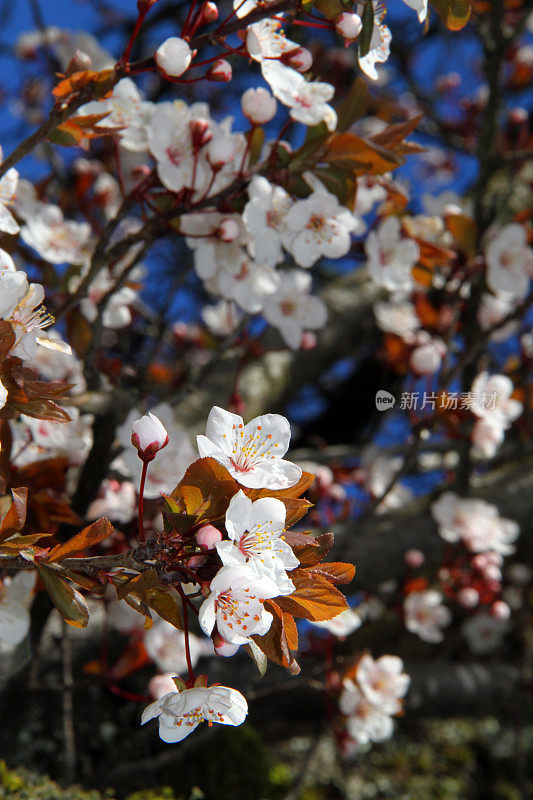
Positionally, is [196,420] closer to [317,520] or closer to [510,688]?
[317,520]

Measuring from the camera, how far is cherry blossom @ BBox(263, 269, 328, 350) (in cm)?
136

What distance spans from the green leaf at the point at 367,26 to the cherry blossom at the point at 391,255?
1.46 feet

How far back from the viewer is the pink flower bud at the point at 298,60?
3.10 feet

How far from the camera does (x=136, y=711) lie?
5.39ft

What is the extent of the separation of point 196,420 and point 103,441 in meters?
0.91

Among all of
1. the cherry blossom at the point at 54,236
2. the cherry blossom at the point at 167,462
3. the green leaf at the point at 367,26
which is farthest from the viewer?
the cherry blossom at the point at 54,236

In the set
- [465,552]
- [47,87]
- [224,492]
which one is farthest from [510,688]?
[47,87]

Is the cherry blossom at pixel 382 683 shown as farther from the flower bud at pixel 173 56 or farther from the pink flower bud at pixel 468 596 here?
the flower bud at pixel 173 56

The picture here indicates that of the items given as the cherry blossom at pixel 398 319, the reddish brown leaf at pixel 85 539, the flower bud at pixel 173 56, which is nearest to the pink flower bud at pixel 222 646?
the reddish brown leaf at pixel 85 539

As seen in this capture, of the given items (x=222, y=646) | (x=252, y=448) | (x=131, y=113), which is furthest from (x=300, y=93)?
(x=222, y=646)

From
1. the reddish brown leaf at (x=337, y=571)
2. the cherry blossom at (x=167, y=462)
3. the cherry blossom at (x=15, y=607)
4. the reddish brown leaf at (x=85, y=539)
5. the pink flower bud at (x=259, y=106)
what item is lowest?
the cherry blossom at (x=15, y=607)

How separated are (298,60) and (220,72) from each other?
115 millimetres

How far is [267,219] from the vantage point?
104 cm

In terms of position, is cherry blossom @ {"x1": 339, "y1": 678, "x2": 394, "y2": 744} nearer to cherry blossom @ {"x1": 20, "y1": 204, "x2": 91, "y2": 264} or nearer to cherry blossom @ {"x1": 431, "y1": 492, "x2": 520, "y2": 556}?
cherry blossom @ {"x1": 431, "y1": 492, "x2": 520, "y2": 556}
